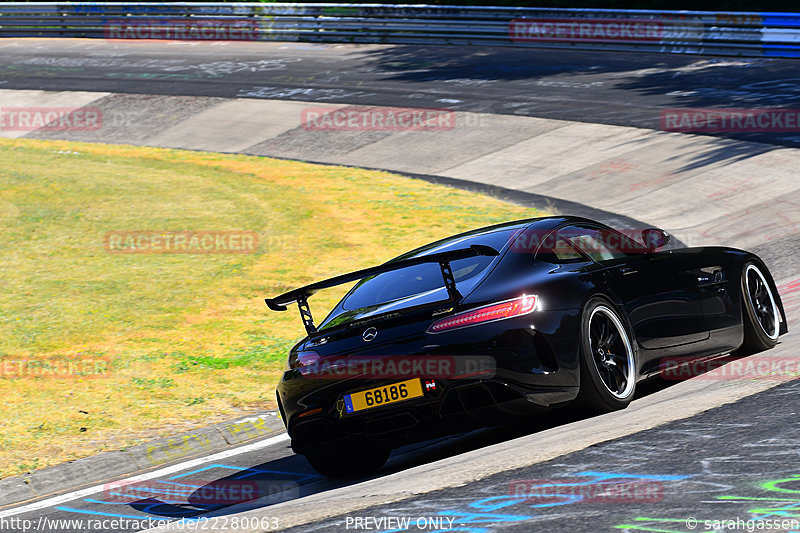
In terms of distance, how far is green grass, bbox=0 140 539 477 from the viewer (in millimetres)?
8297

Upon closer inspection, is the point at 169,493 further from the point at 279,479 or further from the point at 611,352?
the point at 611,352

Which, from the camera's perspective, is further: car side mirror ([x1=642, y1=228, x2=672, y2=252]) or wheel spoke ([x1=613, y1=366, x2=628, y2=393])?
car side mirror ([x1=642, y1=228, x2=672, y2=252])

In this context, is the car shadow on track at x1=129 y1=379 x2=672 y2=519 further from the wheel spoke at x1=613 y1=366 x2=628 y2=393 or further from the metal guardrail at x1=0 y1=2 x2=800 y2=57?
the metal guardrail at x1=0 y1=2 x2=800 y2=57

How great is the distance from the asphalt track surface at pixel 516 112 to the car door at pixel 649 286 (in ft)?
1.62

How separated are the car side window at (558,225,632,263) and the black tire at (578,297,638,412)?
539 millimetres

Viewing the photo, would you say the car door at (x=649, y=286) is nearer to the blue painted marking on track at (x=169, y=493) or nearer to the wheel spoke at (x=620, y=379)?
the wheel spoke at (x=620, y=379)

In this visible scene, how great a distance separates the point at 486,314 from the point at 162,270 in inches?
304

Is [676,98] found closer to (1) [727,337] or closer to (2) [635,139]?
(2) [635,139]

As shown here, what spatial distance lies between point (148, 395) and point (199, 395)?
425 millimetres

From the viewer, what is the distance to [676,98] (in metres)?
19.6

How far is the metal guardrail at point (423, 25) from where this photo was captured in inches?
894

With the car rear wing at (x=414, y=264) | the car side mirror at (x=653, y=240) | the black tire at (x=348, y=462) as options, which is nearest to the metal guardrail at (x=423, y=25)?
the car side mirror at (x=653, y=240)

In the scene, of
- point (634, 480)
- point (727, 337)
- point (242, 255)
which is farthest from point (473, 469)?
point (242, 255)

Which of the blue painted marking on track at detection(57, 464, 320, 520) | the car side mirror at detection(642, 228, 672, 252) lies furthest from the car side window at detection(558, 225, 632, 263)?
the blue painted marking on track at detection(57, 464, 320, 520)
